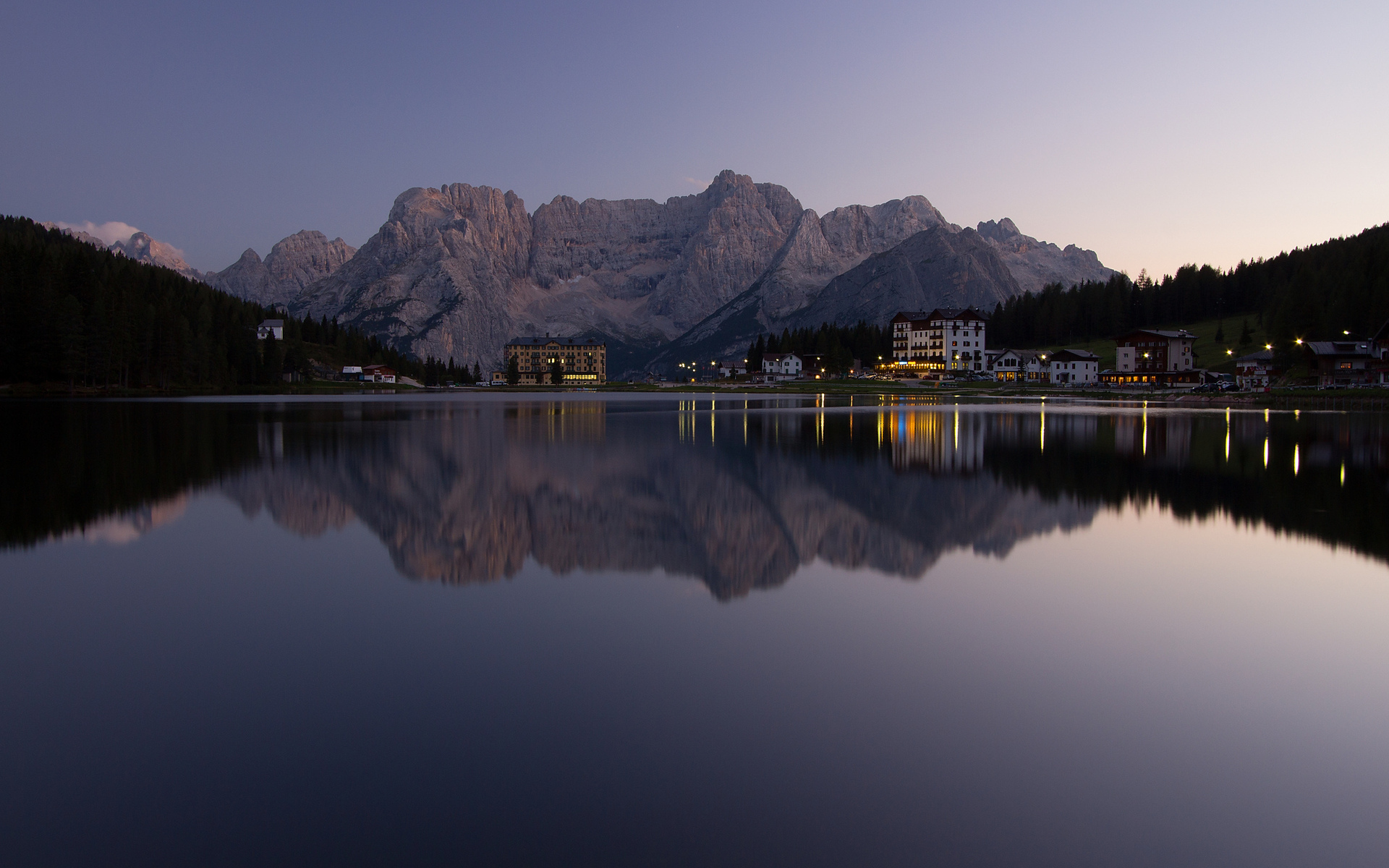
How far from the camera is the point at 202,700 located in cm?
849

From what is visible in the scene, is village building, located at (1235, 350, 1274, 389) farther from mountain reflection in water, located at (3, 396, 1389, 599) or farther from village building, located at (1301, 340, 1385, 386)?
mountain reflection in water, located at (3, 396, 1389, 599)

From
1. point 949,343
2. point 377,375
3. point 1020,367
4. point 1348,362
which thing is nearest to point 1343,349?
point 1348,362

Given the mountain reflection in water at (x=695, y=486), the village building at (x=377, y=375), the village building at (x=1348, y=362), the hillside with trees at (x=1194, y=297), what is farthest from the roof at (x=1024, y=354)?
the village building at (x=377, y=375)

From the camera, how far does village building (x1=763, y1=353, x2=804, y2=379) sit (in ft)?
623

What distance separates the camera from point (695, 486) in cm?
2461

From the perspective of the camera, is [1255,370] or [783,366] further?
[783,366]

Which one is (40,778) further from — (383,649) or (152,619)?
(152,619)

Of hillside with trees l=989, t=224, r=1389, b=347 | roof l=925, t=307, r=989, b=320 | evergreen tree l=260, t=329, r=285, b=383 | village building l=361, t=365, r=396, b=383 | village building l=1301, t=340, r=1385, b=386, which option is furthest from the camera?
village building l=361, t=365, r=396, b=383

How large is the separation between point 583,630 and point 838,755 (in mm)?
4624

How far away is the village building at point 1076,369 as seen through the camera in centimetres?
15438

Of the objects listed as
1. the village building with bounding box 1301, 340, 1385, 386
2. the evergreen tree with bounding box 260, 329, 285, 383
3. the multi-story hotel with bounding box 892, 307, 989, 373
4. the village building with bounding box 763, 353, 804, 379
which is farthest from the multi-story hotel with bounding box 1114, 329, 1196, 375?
the evergreen tree with bounding box 260, 329, 285, 383

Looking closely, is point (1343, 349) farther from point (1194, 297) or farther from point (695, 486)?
point (695, 486)

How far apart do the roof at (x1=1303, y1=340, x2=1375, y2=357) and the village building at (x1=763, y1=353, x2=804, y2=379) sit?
101779 mm

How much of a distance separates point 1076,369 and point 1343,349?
56062 millimetres
